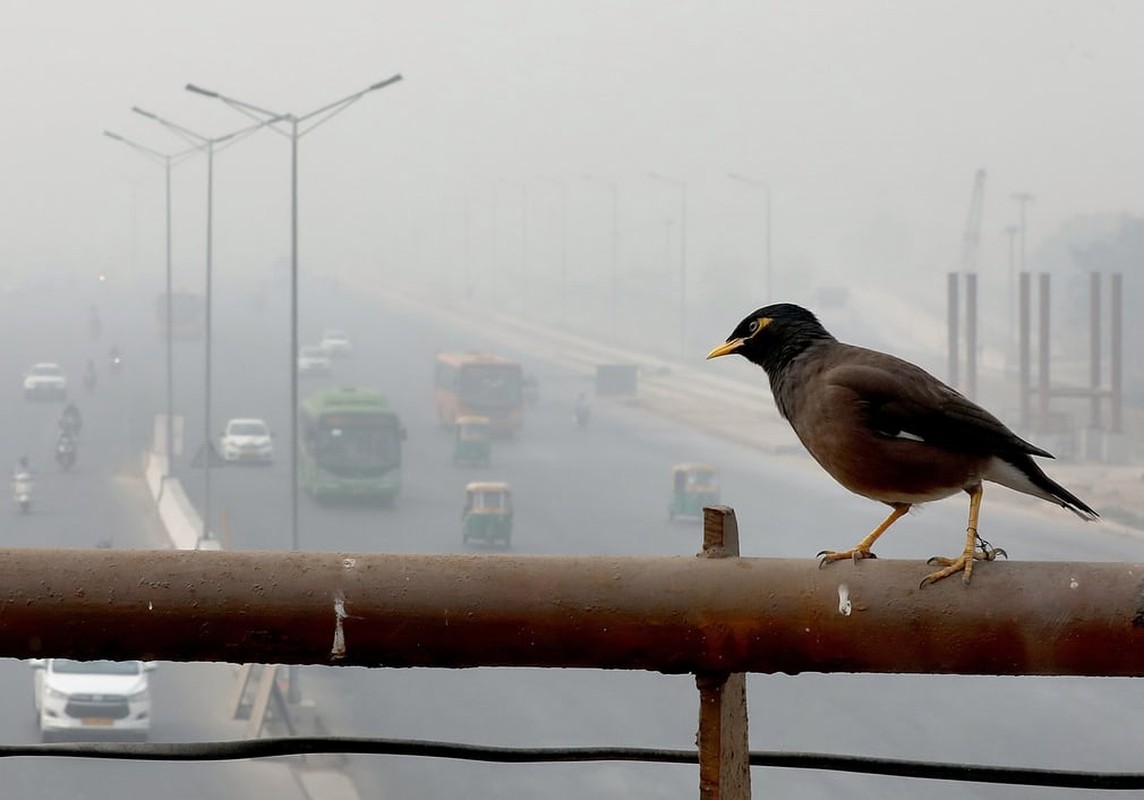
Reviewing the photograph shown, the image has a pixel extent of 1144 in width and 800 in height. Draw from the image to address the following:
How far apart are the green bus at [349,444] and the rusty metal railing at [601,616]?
28.7 m

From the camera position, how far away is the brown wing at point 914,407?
256 cm

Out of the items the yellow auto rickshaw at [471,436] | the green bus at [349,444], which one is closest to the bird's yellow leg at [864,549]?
the green bus at [349,444]

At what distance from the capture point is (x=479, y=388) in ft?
138

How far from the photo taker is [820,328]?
2891mm

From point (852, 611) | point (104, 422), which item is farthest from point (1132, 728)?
point (104, 422)

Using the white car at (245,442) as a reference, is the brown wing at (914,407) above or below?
above

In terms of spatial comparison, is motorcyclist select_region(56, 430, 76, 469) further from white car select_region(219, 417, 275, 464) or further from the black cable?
the black cable

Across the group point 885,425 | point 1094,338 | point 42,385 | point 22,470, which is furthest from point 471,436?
point 885,425

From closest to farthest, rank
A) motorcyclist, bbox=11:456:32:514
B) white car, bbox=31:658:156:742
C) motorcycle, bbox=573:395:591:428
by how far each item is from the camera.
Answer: white car, bbox=31:658:156:742
motorcyclist, bbox=11:456:32:514
motorcycle, bbox=573:395:591:428

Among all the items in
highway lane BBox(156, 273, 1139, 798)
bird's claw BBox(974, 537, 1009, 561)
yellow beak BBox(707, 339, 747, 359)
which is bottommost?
highway lane BBox(156, 273, 1139, 798)

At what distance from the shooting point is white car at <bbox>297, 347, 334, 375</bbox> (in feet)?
273

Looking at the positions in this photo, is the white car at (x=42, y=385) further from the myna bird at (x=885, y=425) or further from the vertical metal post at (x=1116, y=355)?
the myna bird at (x=885, y=425)

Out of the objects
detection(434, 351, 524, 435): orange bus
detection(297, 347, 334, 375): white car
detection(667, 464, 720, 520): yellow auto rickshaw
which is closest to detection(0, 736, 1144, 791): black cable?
detection(434, 351, 524, 435): orange bus

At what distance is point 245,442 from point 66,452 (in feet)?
23.5
